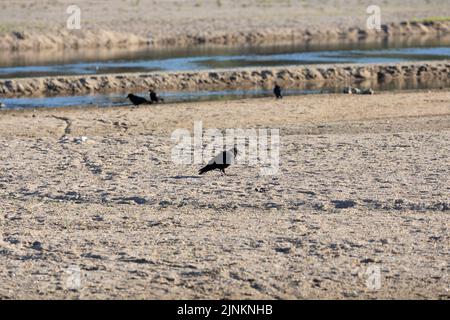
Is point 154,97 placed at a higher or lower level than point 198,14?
lower

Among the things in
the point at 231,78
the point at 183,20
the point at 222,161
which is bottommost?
the point at 231,78

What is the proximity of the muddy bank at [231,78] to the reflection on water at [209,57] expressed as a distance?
2.30 meters

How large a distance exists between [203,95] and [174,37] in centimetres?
1407

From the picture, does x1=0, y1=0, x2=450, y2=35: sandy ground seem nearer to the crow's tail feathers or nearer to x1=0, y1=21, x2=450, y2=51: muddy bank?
x1=0, y1=21, x2=450, y2=51: muddy bank

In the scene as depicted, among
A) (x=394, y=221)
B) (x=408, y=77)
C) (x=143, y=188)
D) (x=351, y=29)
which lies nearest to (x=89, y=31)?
(x=351, y=29)

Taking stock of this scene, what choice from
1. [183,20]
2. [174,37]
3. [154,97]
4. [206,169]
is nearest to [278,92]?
[154,97]

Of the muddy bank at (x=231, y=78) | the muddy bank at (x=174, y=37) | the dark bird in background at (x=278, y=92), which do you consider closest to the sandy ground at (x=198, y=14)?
the muddy bank at (x=174, y=37)

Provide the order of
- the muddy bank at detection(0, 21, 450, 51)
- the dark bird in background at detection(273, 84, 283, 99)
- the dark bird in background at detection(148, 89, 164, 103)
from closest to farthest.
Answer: the dark bird in background at detection(148, 89, 164, 103) → the dark bird in background at detection(273, 84, 283, 99) → the muddy bank at detection(0, 21, 450, 51)

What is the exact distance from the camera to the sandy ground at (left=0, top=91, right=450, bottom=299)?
28.9ft

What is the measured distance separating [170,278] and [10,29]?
2998cm

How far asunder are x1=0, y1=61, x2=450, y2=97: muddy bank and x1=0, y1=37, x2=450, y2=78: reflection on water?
90.5 inches

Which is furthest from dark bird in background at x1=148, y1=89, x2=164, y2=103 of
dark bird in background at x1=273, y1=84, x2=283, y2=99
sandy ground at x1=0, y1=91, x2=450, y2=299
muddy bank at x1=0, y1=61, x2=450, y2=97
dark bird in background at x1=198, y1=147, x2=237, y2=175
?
dark bird in background at x1=198, y1=147, x2=237, y2=175

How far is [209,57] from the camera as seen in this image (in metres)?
31.7

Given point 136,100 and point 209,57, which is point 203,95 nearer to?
point 136,100
